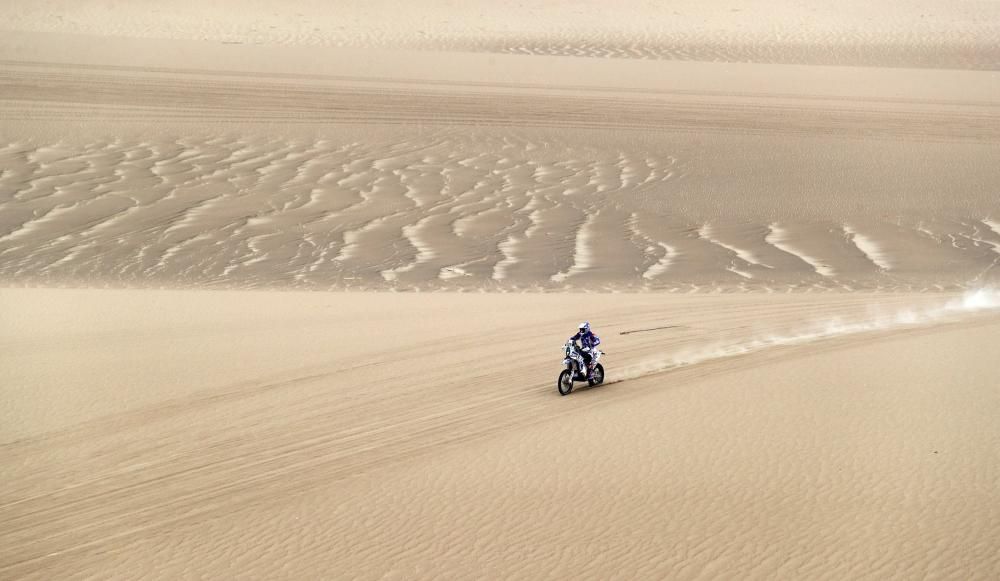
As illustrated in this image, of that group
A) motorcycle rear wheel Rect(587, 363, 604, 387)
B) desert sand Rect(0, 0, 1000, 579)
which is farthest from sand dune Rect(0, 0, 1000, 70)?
motorcycle rear wheel Rect(587, 363, 604, 387)

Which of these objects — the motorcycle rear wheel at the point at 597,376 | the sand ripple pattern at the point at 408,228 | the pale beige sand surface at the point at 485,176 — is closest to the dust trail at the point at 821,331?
the motorcycle rear wheel at the point at 597,376

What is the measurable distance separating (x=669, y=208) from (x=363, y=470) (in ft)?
30.4

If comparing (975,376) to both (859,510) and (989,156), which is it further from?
(989,156)

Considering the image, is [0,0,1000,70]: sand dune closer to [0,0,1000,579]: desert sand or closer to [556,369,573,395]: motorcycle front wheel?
[0,0,1000,579]: desert sand

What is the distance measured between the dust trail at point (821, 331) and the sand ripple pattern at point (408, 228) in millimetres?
1391

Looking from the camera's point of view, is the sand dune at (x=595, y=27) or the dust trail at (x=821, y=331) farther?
the sand dune at (x=595, y=27)

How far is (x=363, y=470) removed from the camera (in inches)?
233

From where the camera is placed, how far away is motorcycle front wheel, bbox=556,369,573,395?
710 centimetres

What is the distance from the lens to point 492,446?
6.23 m

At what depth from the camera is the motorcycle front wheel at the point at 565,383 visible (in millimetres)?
7098

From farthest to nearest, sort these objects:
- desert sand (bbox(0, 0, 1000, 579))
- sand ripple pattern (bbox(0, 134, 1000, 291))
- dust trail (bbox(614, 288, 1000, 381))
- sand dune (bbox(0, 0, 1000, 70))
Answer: sand dune (bbox(0, 0, 1000, 70)), sand ripple pattern (bbox(0, 134, 1000, 291)), dust trail (bbox(614, 288, 1000, 381)), desert sand (bbox(0, 0, 1000, 579))

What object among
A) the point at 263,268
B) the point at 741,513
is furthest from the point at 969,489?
the point at 263,268

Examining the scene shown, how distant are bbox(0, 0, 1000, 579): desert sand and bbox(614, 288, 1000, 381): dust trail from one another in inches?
2.0

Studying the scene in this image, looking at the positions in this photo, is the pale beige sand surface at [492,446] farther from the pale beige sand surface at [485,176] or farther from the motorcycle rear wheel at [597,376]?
the pale beige sand surface at [485,176]
